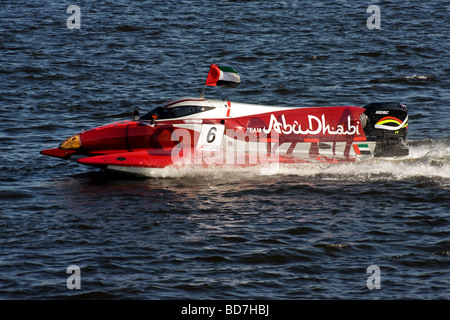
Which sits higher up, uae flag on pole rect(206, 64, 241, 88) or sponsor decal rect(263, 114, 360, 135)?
uae flag on pole rect(206, 64, 241, 88)

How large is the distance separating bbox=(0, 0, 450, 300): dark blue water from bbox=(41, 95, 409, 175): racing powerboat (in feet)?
1.32

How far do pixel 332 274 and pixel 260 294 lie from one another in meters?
1.48

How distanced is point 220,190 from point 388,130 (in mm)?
4636

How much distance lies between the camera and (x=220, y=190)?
15430 mm

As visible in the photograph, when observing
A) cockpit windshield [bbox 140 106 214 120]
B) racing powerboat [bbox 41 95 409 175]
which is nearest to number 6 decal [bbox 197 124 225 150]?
racing powerboat [bbox 41 95 409 175]

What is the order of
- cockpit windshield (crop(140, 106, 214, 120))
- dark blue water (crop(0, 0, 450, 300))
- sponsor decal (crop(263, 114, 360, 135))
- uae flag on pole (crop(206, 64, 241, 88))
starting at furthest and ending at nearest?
uae flag on pole (crop(206, 64, 241, 88)) → sponsor decal (crop(263, 114, 360, 135)) → cockpit windshield (crop(140, 106, 214, 120)) → dark blue water (crop(0, 0, 450, 300))

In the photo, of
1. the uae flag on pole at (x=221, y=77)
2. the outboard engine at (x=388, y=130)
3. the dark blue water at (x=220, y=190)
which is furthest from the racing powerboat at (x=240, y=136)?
the uae flag on pole at (x=221, y=77)

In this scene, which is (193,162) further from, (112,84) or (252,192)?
(112,84)

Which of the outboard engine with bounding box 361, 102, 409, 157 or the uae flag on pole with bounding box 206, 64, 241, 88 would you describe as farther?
the uae flag on pole with bounding box 206, 64, 241, 88

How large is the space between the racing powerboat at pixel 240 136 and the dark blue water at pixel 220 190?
40 centimetres

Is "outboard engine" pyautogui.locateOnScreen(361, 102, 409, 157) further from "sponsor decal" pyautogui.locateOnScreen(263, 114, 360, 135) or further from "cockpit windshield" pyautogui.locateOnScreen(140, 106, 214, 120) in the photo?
"cockpit windshield" pyautogui.locateOnScreen(140, 106, 214, 120)

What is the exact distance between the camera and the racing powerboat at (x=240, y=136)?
16281 mm

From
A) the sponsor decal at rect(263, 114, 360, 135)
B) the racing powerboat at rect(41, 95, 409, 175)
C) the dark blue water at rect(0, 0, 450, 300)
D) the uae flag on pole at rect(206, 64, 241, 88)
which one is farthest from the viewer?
the uae flag on pole at rect(206, 64, 241, 88)

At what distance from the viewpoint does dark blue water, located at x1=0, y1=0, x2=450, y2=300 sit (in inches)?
451
